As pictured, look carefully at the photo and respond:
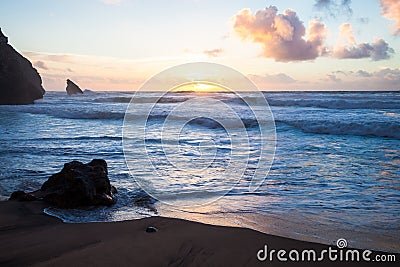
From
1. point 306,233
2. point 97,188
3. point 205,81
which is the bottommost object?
point 306,233

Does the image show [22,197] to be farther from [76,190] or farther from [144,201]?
[144,201]

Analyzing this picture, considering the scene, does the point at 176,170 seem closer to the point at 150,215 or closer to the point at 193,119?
the point at 150,215

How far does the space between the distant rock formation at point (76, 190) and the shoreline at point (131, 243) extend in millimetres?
Answer: 451

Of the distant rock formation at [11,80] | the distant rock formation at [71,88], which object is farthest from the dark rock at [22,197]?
the distant rock formation at [71,88]

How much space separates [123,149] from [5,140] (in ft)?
13.4

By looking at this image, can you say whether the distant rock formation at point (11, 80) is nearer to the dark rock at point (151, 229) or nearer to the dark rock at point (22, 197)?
the dark rock at point (22, 197)

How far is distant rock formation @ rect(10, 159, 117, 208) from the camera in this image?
180 inches

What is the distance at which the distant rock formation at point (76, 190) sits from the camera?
4.58 meters

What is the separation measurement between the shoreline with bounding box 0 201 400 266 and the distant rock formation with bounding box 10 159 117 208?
0.45m

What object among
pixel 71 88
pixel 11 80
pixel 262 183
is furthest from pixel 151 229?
pixel 71 88

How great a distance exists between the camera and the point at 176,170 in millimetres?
7414

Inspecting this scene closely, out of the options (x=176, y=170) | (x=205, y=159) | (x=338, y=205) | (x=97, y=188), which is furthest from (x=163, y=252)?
(x=205, y=159)

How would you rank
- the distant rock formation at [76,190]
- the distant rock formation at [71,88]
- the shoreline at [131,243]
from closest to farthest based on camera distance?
the shoreline at [131,243] < the distant rock formation at [76,190] < the distant rock formation at [71,88]

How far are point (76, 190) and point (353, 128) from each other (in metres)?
13.4
